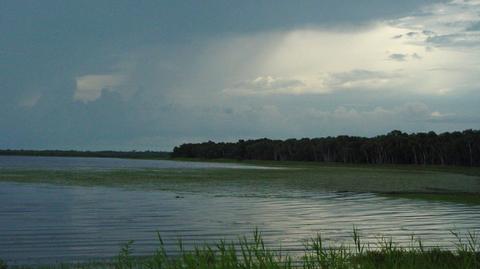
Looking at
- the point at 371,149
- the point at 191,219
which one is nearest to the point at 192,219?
the point at 191,219

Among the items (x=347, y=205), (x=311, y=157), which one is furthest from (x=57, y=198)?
(x=311, y=157)

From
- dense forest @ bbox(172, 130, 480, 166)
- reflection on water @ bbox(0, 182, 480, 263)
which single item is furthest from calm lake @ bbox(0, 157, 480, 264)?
dense forest @ bbox(172, 130, 480, 166)

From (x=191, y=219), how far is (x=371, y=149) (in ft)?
317

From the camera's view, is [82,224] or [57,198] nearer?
[82,224]

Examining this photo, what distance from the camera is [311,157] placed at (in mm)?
136375

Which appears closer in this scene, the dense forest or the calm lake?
the calm lake

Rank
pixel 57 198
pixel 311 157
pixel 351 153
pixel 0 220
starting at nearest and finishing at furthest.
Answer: pixel 0 220 → pixel 57 198 → pixel 351 153 → pixel 311 157

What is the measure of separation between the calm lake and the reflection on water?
3 cm

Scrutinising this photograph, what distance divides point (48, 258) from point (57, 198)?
1843cm

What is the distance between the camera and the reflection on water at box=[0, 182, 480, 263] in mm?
17953

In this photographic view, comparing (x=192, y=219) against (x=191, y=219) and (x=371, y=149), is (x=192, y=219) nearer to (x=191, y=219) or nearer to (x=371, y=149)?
(x=191, y=219)

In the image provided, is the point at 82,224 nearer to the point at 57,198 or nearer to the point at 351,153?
the point at 57,198

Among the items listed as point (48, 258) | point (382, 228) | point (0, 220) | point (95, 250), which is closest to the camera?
point (48, 258)

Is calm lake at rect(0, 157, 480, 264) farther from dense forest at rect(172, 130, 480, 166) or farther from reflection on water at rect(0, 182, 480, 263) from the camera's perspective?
dense forest at rect(172, 130, 480, 166)
